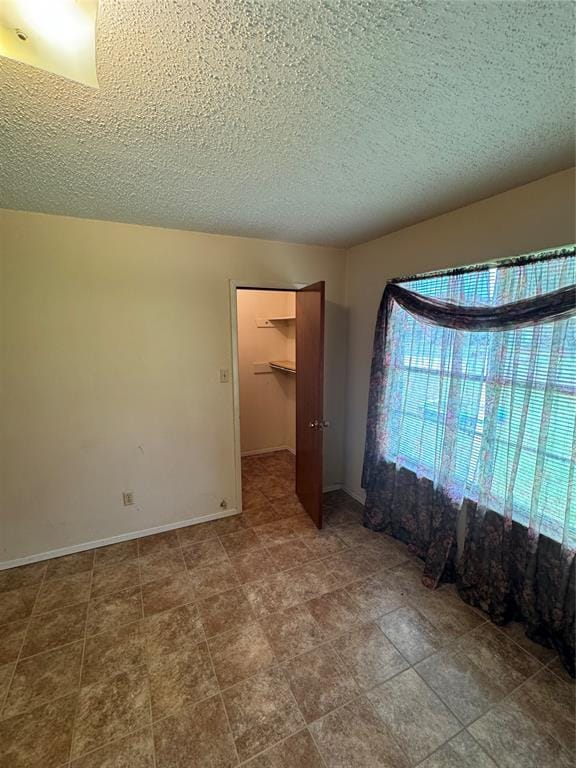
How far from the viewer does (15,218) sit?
2.06 meters

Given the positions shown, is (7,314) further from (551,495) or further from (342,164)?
(551,495)

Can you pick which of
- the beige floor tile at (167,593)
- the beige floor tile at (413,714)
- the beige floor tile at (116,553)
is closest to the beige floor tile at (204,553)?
the beige floor tile at (167,593)

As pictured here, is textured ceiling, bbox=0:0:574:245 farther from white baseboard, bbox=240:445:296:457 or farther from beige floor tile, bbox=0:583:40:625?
white baseboard, bbox=240:445:296:457

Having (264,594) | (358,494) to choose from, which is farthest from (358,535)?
(264,594)

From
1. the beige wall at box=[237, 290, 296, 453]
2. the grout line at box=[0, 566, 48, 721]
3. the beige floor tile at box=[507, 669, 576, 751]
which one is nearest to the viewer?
the beige floor tile at box=[507, 669, 576, 751]

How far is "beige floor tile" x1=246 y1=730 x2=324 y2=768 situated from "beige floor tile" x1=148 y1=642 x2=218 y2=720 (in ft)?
1.14

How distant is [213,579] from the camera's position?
7.06ft

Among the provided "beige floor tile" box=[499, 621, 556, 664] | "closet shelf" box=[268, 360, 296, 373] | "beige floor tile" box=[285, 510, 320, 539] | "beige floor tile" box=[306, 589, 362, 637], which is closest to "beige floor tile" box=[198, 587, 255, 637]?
"beige floor tile" box=[306, 589, 362, 637]

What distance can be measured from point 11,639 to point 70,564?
0.60 m

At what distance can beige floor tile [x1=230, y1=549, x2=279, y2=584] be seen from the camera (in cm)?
218

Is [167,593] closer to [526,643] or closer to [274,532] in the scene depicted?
[274,532]

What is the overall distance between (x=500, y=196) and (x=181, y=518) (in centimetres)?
335

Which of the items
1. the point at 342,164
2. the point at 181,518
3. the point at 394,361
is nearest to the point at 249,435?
the point at 181,518

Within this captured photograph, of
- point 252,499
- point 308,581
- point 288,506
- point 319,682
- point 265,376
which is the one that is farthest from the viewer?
point 265,376
